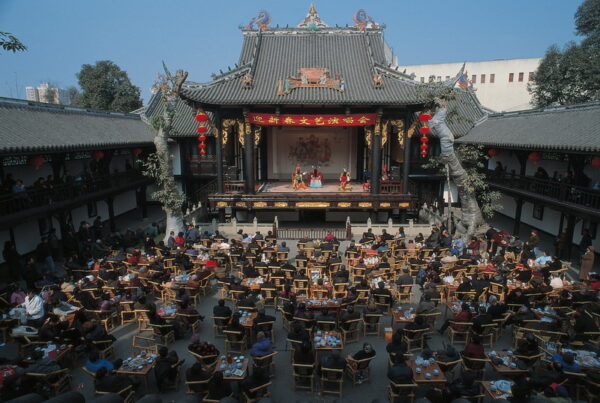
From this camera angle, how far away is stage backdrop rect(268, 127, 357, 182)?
24.4 meters

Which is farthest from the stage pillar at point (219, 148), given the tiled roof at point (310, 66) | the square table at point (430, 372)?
the square table at point (430, 372)

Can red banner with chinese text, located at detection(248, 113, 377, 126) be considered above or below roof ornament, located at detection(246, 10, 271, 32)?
below

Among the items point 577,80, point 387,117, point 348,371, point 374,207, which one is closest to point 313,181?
point 374,207

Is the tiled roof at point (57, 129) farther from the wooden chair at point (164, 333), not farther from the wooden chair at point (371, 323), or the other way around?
the wooden chair at point (371, 323)

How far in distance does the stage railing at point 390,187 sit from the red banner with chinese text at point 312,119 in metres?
3.27

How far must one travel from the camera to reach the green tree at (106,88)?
39.1 m

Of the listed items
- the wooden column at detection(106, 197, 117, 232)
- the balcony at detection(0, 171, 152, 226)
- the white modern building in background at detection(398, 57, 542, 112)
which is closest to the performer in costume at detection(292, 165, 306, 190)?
the balcony at detection(0, 171, 152, 226)

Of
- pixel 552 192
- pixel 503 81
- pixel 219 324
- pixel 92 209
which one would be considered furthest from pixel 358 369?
pixel 503 81

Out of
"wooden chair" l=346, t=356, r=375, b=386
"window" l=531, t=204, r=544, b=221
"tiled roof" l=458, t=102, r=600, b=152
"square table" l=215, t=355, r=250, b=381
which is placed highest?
"tiled roof" l=458, t=102, r=600, b=152

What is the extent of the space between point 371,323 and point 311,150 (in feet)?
55.0

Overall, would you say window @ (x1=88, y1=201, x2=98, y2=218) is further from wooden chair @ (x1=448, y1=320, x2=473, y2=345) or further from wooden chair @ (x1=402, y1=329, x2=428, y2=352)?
wooden chair @ (x1=448, y1=320, x2=473, y2=345)

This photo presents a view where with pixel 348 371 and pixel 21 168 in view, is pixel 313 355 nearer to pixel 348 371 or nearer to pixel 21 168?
pixel 348 371

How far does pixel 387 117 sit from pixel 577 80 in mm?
21437

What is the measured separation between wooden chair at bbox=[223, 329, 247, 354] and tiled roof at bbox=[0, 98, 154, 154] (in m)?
9.30
